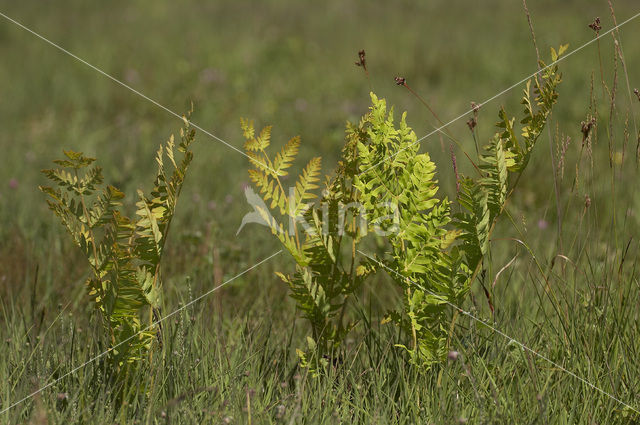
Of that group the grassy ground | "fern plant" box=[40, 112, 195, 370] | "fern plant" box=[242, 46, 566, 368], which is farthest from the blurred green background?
"fern plant" box=[242, 46, 566, 368]

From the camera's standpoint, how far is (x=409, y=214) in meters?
1.85

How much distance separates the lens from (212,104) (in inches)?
236

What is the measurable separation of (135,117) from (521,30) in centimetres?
473

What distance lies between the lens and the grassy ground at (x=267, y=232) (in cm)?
182

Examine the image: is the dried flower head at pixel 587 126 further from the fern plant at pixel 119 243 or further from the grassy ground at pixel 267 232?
the fern plant at pixel 119 243

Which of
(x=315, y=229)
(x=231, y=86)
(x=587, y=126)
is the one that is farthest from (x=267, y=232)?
(x=231, y=86)

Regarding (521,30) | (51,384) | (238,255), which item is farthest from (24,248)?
(521,30)

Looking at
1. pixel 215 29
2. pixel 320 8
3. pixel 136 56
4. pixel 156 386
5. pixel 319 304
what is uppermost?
pixel 320 8

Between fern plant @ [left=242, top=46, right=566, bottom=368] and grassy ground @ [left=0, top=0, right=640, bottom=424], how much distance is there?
0.09m

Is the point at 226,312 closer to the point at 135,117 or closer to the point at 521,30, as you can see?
the point at 135,117

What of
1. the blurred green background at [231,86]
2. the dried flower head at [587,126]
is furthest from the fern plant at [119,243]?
the blurred green background at [231,86]

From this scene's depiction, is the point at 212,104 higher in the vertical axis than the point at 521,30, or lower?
lower

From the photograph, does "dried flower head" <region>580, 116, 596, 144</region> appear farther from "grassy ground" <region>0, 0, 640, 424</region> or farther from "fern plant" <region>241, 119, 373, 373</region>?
"fern plant" <region>241, 119, 373, 373</region>

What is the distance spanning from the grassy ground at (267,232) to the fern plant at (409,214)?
0.09 m
